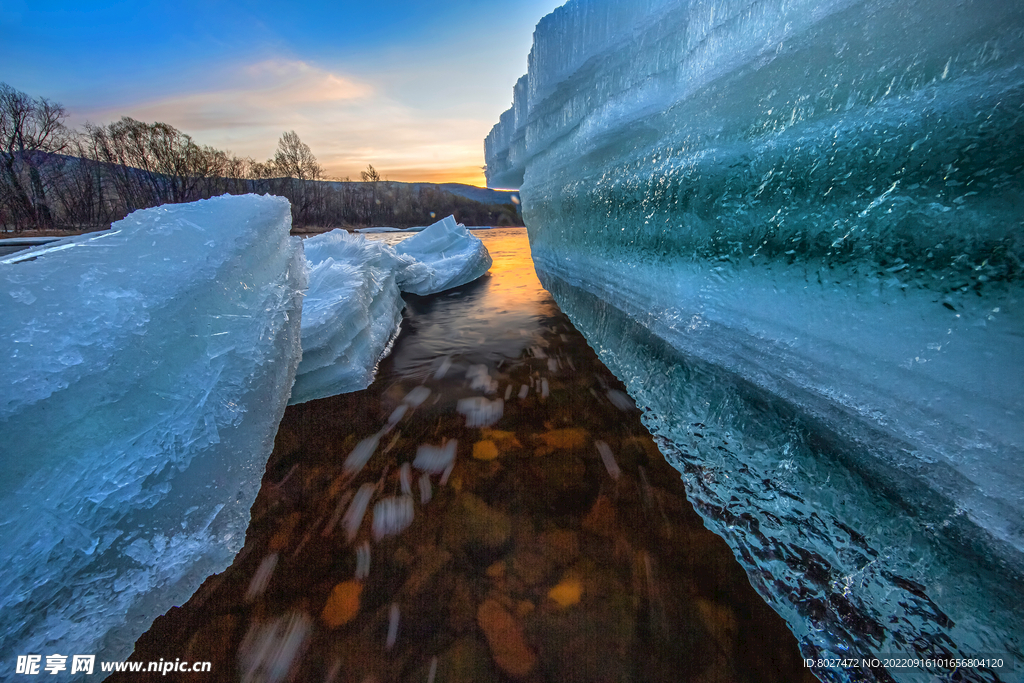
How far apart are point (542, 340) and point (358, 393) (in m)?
1.33

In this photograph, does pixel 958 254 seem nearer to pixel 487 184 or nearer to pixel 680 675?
pixel 680 675

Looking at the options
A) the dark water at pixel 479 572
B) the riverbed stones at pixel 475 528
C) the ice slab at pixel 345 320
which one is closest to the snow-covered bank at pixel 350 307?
the ice slab at pixel 345 320

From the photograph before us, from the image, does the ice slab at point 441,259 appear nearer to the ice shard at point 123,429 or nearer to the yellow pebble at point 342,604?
the ice shard at point 123,429

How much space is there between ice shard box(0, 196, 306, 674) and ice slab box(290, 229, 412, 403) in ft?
1.78

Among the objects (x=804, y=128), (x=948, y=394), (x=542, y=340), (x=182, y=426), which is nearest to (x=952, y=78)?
(x=804, y=128)

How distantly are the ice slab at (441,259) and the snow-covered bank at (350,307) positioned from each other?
0.02 meters

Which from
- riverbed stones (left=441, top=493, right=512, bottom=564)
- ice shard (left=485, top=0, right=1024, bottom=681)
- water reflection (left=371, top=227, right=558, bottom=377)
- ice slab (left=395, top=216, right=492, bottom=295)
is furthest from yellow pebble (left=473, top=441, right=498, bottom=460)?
ice slab (left=395, top=216, right=492, bottom=295)

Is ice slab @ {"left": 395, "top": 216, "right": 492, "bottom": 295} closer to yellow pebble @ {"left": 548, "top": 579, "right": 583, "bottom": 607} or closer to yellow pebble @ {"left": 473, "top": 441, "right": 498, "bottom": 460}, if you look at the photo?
yellow pebble @ {"left": 473, "top": 441, "right": 498, "bottom": 460}

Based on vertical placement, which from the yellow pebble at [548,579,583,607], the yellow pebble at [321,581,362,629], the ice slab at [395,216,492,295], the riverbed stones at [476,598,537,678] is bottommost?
the yellow pebble at [321,581,362,629]

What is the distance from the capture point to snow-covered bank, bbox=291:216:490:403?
187cm

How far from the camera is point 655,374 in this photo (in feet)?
5.31

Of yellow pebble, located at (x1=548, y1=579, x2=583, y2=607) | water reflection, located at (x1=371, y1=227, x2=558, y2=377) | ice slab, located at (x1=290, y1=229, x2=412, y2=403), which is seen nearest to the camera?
yellow pebble, located at (x1=548, y1=579, x2=583, y2=607)

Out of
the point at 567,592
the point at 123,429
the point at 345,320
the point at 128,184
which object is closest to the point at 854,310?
the point at 567,592

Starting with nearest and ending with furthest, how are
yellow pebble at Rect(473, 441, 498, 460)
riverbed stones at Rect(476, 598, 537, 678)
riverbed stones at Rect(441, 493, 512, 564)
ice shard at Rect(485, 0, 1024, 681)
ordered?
ice shard at Rect(485, 0, 1024, 681) → riverbed stones at Rect(476, 598, 537, 678) → riverbed stones at Rect(441, 493, 512, 564) → yellow pebble at Rect(473, 441, 498, 460)
